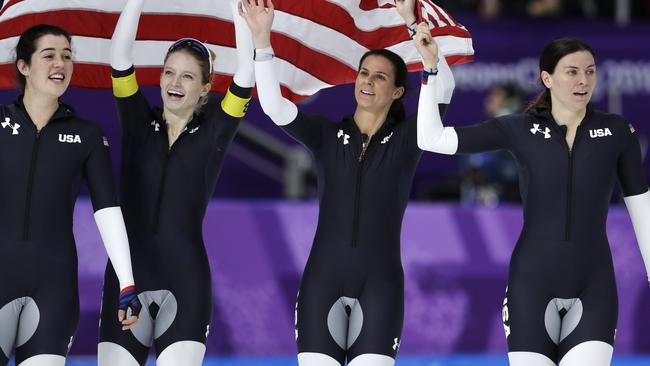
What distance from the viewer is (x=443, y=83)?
7141 mm

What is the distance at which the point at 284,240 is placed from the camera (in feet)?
36.5

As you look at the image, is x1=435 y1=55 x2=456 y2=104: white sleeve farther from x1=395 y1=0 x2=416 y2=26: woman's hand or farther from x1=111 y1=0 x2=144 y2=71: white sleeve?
x1=111 y1=0 x2=144 y2=71: white sleeve

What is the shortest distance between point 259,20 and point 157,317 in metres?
1.67

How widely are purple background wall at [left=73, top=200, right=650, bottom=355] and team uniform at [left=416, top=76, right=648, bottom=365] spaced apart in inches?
174

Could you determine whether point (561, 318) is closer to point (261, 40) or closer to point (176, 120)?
point (261, 40)

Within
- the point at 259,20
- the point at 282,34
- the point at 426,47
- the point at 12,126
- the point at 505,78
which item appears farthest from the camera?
the point at 505,78

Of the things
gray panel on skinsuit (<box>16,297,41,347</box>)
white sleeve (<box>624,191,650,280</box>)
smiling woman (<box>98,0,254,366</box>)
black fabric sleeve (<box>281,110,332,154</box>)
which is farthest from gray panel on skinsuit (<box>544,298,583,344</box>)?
gray panel on skinsuit (<box>16,297,41,347</box>)

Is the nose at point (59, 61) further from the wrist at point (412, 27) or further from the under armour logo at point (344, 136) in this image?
the wrist at point (412, 27)

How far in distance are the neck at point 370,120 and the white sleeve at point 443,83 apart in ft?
1.07

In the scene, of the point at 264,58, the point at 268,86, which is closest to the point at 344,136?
the point at 268,86

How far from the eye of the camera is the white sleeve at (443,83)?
23.3 feet

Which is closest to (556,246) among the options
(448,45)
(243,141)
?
(448,45)

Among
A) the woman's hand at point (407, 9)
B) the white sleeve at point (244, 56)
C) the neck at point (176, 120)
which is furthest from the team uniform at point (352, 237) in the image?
the neck at point (176, 120)

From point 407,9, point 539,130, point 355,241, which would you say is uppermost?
point 407,9
